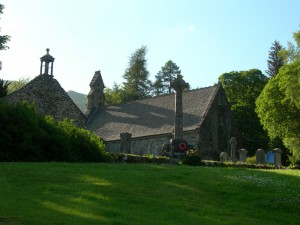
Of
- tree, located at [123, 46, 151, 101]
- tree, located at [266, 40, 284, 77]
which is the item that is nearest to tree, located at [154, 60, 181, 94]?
tree, located at [123, 46, 151, 101]

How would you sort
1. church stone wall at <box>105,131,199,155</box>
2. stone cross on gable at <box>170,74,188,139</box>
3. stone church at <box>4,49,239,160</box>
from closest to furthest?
stone cross on gable at <box>170,74,188,139</box> < stone church at <box>4,49,239,160</box> < church stone wall at <box>105,131,199,155</box>

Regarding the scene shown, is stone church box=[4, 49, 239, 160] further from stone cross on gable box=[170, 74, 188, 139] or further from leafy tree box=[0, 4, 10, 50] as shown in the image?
leafy tree box=[0, 4, 10, 50]

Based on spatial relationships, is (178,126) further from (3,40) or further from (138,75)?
(138,75)

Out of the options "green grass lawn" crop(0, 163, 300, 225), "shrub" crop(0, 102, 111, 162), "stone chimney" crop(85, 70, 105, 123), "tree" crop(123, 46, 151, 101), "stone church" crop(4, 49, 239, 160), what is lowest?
"green grass lawn" crop(0, 163, 300, 225)

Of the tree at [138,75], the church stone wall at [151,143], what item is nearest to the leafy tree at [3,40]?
the church stone wall at [151,143]

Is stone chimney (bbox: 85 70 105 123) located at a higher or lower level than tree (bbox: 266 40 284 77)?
lower

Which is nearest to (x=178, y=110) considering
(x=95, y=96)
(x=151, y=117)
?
(x=151, y=117)

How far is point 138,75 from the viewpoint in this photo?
90.9 meters

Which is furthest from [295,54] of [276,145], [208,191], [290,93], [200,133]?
[208,191]

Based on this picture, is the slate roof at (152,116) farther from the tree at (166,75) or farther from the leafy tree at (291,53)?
the tree at (166,75)

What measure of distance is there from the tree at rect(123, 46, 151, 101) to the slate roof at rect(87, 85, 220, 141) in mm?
32327

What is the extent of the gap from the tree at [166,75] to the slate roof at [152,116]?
117 ft

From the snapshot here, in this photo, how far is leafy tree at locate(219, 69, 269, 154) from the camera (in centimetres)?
6197

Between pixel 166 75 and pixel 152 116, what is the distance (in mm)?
44531
